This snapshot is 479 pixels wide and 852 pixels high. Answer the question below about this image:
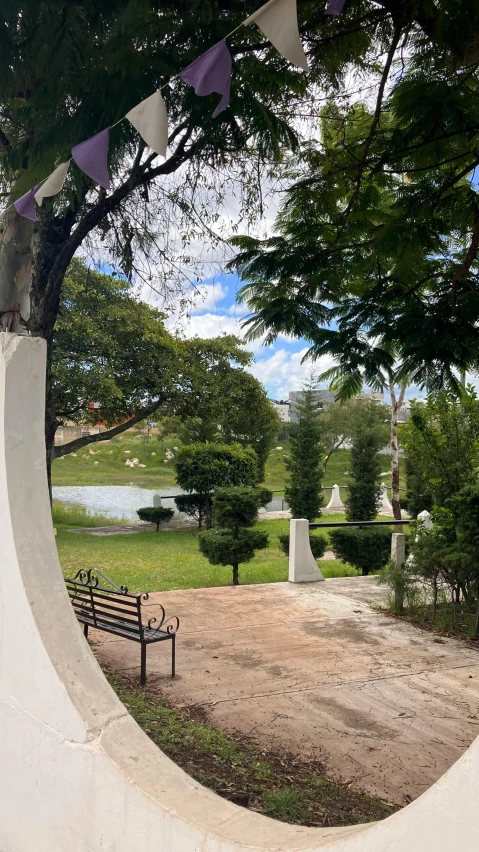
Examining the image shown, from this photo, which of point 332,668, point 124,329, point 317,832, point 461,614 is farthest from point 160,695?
point 124,329

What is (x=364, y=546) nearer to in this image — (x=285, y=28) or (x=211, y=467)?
(x=211, y=467)

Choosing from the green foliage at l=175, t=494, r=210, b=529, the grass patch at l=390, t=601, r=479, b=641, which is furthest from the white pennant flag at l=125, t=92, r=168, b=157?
the green foliage at l=175, t=494, r=210, b=529

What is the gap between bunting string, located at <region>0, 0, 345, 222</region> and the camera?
7.18 ft

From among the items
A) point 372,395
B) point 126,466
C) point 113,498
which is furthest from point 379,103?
point 126,466

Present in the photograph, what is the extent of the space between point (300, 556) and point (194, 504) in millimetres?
10671

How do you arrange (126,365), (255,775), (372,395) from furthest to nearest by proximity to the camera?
(126,365) < (372,395) < (255,775)

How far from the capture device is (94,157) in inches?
107

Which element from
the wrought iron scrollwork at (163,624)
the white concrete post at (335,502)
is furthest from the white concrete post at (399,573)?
the white concrete post at (335,502)

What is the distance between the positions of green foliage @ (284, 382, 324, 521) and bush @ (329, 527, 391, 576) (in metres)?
5.23

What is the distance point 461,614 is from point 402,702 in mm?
2725

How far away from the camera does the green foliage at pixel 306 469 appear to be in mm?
17688

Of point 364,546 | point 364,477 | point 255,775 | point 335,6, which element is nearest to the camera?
point 335,6

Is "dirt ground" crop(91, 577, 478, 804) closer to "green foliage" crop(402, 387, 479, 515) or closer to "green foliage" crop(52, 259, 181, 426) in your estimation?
"green foliage" crop(402, 387, 479, 515)

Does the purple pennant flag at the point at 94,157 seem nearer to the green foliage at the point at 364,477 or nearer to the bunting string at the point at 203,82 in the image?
the bunting string at the point at 203,82
